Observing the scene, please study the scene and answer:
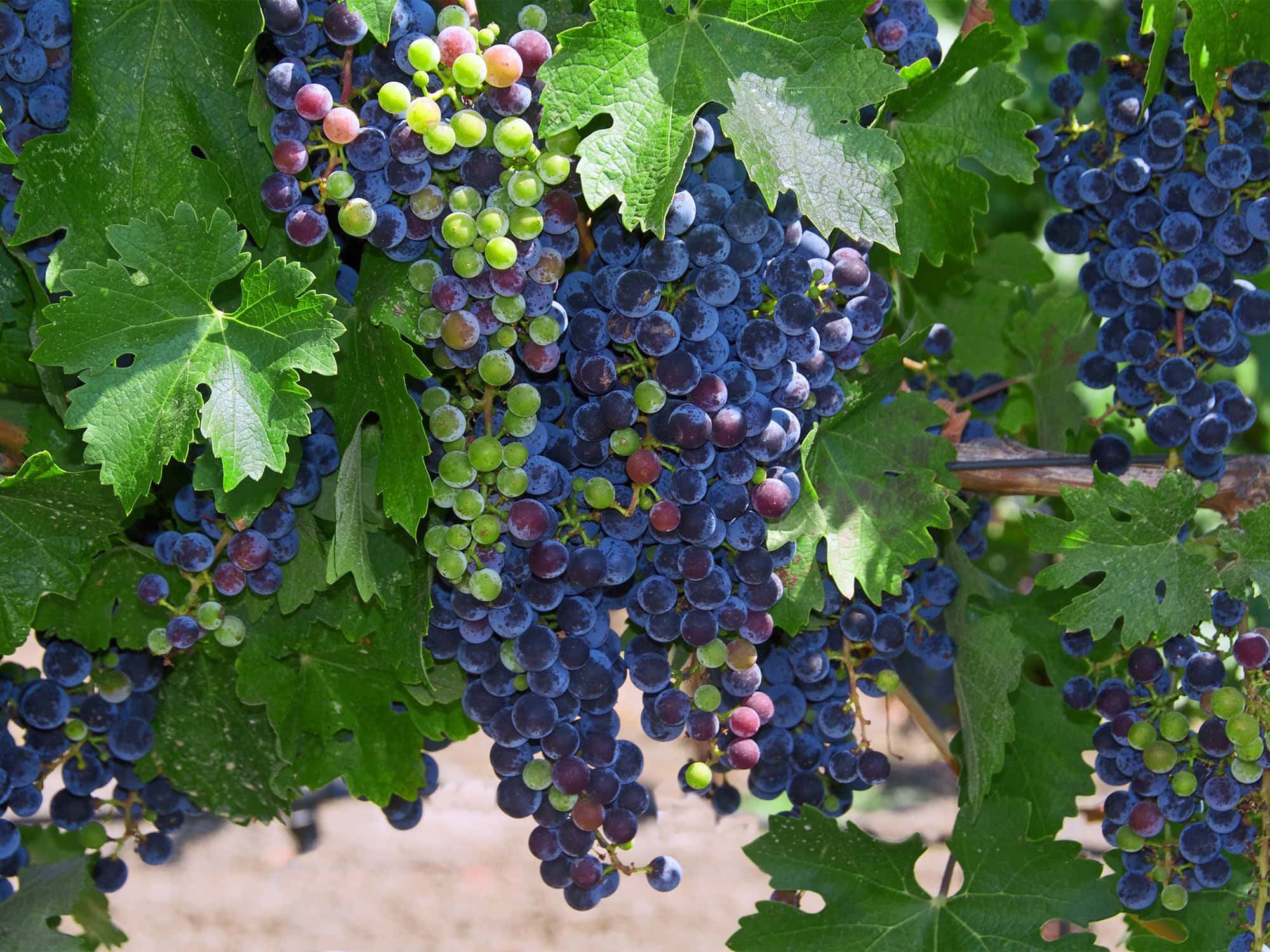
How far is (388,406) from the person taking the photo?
1197 mm

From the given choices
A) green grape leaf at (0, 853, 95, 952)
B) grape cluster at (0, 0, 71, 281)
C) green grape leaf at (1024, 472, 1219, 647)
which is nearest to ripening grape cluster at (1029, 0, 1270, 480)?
green grape leaf at (1024, 472, 1219, 647)

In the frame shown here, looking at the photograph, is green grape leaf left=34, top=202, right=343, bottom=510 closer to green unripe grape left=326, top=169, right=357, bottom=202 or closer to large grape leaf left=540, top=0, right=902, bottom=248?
green unripe grape left=326, top=169, right=357, bottom=202

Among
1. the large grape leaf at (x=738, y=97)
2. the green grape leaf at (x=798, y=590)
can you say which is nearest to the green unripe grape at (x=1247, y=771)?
the green grape leaf at (x=798, y=590)

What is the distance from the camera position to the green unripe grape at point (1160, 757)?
145 centimetres

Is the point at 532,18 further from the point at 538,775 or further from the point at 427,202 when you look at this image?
the point at 538,775

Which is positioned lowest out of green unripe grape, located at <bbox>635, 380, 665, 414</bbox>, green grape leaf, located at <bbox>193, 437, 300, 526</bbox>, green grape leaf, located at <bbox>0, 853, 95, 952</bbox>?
green grape leaf, located at <bbox>0, 853, 95, 952</bbox>

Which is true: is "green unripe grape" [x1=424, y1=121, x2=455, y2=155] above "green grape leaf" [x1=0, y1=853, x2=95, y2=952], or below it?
above

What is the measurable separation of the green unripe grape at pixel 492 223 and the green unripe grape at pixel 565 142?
0.27ft

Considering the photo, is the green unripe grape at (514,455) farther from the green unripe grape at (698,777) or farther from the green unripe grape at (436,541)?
the green unripe grape at (698,777)

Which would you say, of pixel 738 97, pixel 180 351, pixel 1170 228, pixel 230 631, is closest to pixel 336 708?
pixel 230 631

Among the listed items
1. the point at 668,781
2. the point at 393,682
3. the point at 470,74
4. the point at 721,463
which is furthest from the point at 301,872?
the point at 470,74

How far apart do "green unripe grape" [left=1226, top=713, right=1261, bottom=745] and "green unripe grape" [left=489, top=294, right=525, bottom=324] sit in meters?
0.92

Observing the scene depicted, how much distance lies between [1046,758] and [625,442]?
821 mm

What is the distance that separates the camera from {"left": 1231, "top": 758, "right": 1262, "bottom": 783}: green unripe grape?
4.55 ft
